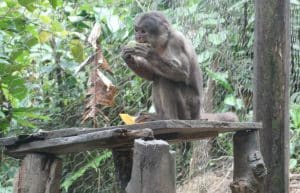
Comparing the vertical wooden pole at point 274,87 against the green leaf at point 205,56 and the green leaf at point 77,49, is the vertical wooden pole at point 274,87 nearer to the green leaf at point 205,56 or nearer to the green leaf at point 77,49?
the green leaf at point 205,56

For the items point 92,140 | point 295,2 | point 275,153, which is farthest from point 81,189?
point 92,140

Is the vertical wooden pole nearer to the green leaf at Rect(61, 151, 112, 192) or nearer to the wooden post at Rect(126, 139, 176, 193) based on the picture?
the green leaf at Rect(61, 151, 112, 192)

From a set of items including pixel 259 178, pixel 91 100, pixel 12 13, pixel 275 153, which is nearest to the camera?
pixel 259 178

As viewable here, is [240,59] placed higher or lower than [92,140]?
higher

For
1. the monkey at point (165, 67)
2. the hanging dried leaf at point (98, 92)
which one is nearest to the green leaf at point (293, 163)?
the hanging dried leaf at point (98, 92)

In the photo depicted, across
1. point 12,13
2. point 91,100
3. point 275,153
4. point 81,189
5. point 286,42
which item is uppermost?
point 12,13

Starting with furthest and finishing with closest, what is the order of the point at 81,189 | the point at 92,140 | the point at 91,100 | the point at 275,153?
the point at 81,189
the point at 91,100
the point at 275,153
the point at 92,140

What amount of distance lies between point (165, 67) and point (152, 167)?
1832 millimetres

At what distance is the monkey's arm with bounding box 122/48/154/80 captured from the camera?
436cm

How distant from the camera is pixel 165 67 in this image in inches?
176

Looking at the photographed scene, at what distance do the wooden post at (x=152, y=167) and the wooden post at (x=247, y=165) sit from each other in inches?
62.7

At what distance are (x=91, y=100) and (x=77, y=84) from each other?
109 cm

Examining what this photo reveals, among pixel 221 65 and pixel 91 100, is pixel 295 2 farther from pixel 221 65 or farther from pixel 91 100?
pixel 91 100

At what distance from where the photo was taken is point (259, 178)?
425cm
